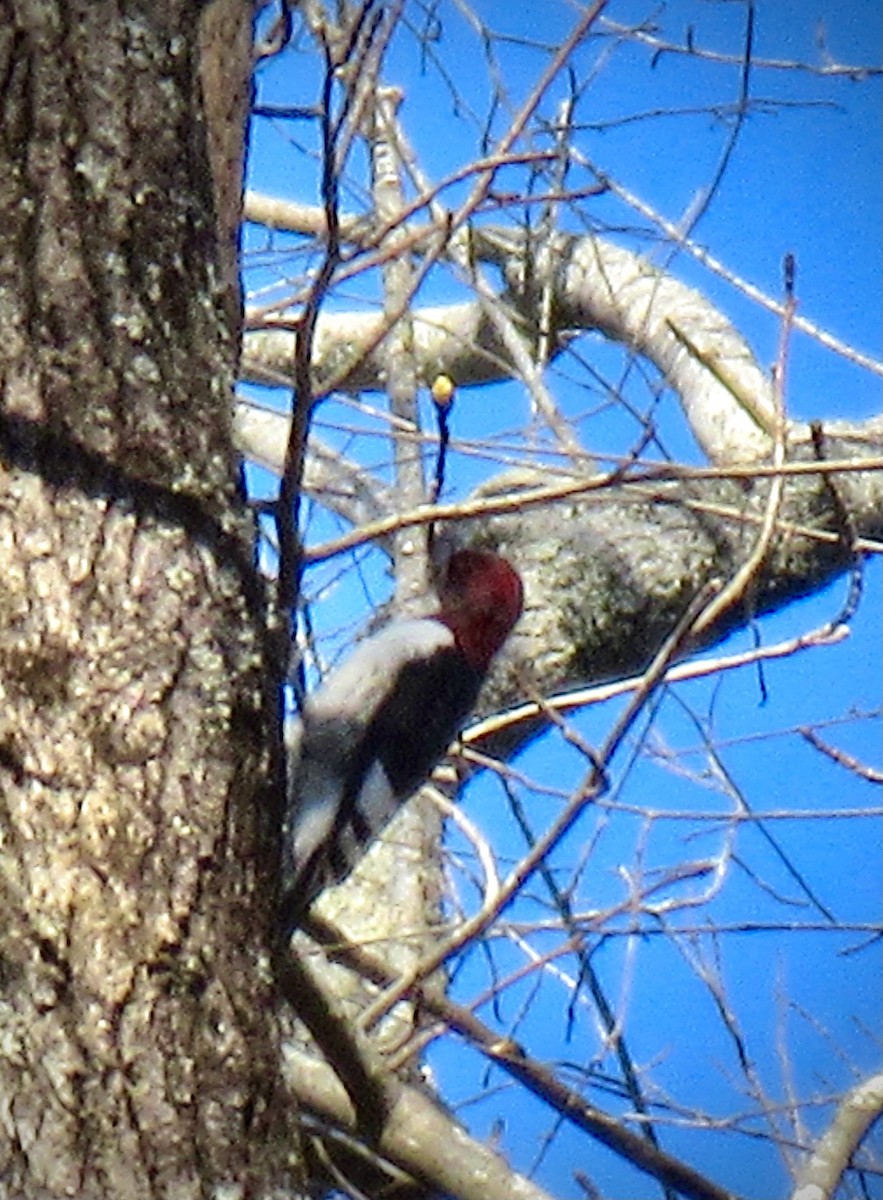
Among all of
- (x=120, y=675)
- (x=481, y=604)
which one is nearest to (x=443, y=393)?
(x=120, y=675)

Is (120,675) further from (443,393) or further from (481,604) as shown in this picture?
(481,604)

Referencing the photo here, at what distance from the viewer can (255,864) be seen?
96 cm

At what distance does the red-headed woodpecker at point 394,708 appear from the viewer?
156cm

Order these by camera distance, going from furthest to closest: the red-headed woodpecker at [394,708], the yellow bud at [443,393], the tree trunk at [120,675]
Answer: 1. the red-headed woodpecker at [394,708]
2. the yellow bud at [443,393]
3. the tree trunk at [120,675]

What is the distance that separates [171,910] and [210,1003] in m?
0.06

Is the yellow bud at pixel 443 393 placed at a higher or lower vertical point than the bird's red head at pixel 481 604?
higher

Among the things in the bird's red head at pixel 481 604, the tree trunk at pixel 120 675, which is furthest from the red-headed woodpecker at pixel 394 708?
the tree trunk at pixel 120 675

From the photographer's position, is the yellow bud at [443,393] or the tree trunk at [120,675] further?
the yellow bud at [443,393]

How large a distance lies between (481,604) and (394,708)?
13 cm

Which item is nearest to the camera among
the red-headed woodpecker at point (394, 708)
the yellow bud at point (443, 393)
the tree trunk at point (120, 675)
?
the tree trunk at point (120, 675)

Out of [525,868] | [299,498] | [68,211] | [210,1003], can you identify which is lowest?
[210,1003]

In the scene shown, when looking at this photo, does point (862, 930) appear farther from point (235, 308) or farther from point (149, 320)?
point (149, 320)

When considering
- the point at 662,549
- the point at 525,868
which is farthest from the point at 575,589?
the point at 525,868

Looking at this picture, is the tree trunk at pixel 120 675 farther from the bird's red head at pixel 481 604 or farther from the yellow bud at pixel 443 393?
the bird's red head at pixel 481 604
